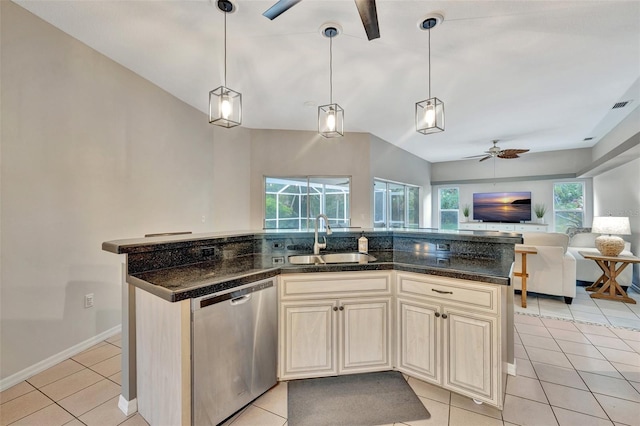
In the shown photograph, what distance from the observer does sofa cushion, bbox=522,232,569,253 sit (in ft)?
12.1

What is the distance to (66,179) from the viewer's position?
248 cm

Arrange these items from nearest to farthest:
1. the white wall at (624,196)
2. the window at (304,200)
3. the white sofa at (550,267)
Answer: the white sofa at (550,267)
the white wall at (624,196)
the window at (304,200)

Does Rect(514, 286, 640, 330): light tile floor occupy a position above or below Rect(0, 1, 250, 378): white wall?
below

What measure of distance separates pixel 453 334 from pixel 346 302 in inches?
28.2

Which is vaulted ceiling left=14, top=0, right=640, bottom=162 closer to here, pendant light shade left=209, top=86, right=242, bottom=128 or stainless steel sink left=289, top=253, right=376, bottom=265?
pendant light shade left=209, top=86, right=242, bottom=128

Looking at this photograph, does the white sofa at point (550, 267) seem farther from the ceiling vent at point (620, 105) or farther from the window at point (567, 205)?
the window at point (567, 205)

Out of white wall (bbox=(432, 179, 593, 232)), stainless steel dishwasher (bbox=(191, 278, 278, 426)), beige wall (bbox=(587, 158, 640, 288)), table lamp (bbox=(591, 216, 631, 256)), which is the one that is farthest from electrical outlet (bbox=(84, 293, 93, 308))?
white wall (bbox=(432, 179, 593, 232))

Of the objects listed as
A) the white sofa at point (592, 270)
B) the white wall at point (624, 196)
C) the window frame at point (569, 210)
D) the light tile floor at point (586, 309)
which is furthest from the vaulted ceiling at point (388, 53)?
the window frame at point (569, 210)

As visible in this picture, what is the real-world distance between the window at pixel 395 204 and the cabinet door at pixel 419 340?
12.4 ft

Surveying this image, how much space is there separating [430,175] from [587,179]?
3564 millimetres

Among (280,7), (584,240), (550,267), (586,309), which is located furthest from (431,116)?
(584,240)

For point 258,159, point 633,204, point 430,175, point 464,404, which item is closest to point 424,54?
point 464,404

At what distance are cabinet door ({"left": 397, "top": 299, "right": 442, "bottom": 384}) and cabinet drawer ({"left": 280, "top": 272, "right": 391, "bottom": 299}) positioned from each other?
199 millimetres

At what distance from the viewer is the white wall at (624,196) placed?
443cm
